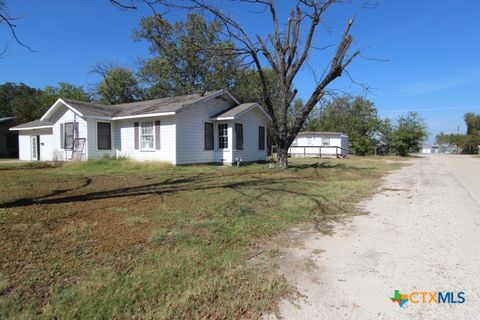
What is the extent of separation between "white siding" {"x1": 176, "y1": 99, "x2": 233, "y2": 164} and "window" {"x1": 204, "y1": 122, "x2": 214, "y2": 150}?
0.73 ft

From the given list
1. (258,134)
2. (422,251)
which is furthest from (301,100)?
(422,251)

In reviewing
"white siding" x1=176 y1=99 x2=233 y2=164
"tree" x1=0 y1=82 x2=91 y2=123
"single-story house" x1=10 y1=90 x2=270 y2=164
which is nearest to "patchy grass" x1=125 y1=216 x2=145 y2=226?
"single-story house" x1=10 y1=90 x2=270 y2=164

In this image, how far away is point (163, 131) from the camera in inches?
615

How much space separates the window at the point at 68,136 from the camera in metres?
17.7

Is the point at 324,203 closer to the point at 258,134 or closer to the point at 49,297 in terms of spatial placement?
the point at 49,297

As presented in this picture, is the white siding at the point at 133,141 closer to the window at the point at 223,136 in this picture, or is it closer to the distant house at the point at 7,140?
the window at the point at 223,136

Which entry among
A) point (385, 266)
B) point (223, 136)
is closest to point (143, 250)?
point (385, 266)

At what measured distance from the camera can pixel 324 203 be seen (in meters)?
7.44

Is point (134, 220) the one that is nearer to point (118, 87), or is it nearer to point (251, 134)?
point (251, 134)

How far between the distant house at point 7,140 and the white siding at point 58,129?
40.1ft

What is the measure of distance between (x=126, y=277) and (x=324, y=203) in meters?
5.21

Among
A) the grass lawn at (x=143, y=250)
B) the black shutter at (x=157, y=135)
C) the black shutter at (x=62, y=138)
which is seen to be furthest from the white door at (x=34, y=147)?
the grass lawn at (x=143, y=250)

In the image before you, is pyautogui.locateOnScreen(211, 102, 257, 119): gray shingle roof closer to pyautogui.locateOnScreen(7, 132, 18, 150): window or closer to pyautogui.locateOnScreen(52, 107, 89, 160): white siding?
pyautogui.locateOnScreen(52, 107, 89, 160): white siding

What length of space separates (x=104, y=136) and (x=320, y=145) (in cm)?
2535
